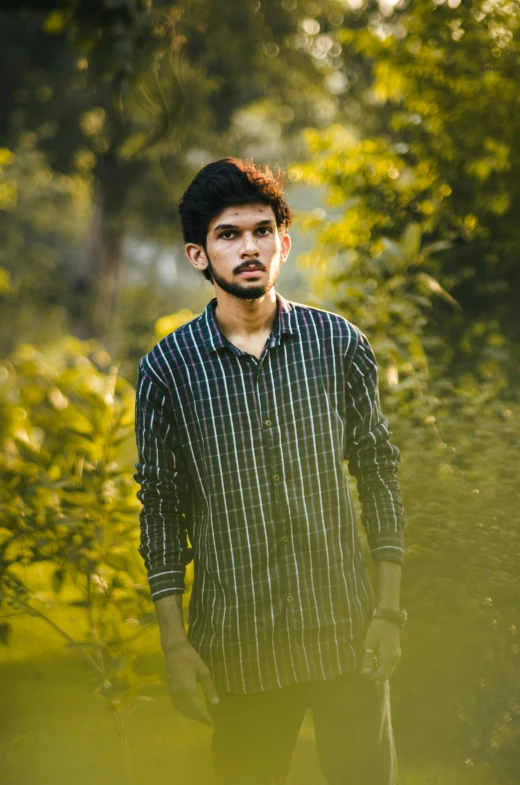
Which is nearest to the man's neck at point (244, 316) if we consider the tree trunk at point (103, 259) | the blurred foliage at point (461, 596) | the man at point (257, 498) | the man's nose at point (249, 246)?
the man at point (257, 498)

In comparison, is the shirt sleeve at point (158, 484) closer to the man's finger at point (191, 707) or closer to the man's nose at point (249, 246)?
the man's finger at point (191, 707)

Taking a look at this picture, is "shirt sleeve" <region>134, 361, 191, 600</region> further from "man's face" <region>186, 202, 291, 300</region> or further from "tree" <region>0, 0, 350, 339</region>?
"tree" <region>0, 0, 350, 339</region>

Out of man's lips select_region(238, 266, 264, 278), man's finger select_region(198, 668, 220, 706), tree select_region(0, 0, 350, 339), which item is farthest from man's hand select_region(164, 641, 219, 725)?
tree select_region(0, 0, 350, 339)

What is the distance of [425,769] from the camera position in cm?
238

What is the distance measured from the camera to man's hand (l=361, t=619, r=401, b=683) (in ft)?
5.63

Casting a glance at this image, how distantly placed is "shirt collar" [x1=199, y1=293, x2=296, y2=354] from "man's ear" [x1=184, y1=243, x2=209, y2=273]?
113 mm

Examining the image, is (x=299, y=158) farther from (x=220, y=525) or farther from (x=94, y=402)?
(x=220, y=525)

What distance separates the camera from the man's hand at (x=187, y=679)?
1648 mm

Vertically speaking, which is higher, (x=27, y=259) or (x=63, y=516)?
(x=27, y=259)

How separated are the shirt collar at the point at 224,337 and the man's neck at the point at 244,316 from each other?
0.8 inches

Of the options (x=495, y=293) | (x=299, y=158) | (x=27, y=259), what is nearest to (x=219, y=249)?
(x=495, y=293)

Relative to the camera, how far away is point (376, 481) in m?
1.81

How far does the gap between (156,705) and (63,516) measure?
0.81m

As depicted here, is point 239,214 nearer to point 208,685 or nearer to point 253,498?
point 253,498
